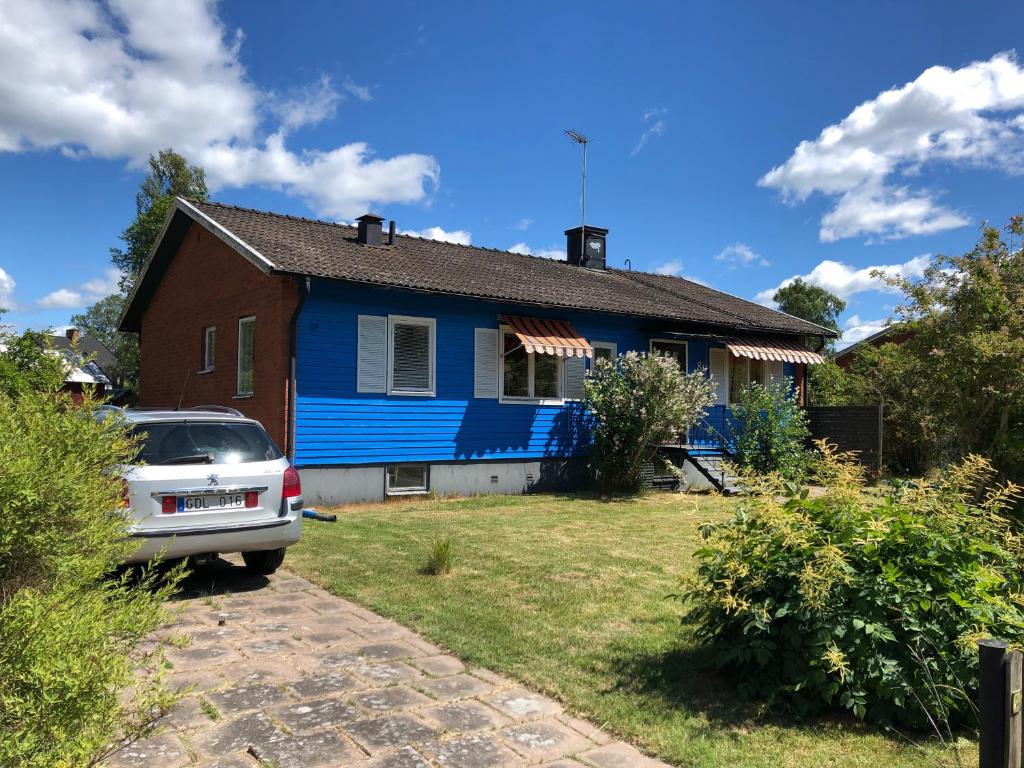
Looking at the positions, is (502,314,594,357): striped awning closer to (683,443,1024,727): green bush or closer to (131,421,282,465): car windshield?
(131,421,282,465): car windshield

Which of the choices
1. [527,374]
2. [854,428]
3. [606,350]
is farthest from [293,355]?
[854,428]

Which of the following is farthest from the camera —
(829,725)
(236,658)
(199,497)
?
(199,497)

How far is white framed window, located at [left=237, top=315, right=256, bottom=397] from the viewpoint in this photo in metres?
14.5

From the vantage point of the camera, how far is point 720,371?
20.0 meters

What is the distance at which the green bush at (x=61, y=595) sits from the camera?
2.04m

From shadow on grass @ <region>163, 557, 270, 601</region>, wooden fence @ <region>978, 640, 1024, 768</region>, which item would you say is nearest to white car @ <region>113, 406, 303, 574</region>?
shadow on grass @ <region>163, 557, 270, 601</region>

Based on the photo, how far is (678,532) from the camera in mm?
10133

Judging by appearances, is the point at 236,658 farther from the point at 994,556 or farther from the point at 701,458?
the point at 701,458

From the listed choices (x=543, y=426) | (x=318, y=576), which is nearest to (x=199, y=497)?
(x=318, y=576)

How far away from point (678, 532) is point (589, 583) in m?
3.68

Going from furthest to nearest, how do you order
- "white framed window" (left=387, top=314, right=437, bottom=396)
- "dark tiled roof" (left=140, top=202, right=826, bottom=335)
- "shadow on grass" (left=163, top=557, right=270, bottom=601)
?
"white framed window" (left=387, top=314, right=437, bottom=396), "dark tiled roof" (left=140, top=202, right=826, bottom=335), "shadow on grass" (left=163, top=557, right=270, bottom=601)

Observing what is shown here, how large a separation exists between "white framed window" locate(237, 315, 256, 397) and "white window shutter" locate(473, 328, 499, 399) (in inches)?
173

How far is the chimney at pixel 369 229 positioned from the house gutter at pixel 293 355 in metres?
4.10

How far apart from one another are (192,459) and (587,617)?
3.62 metres
